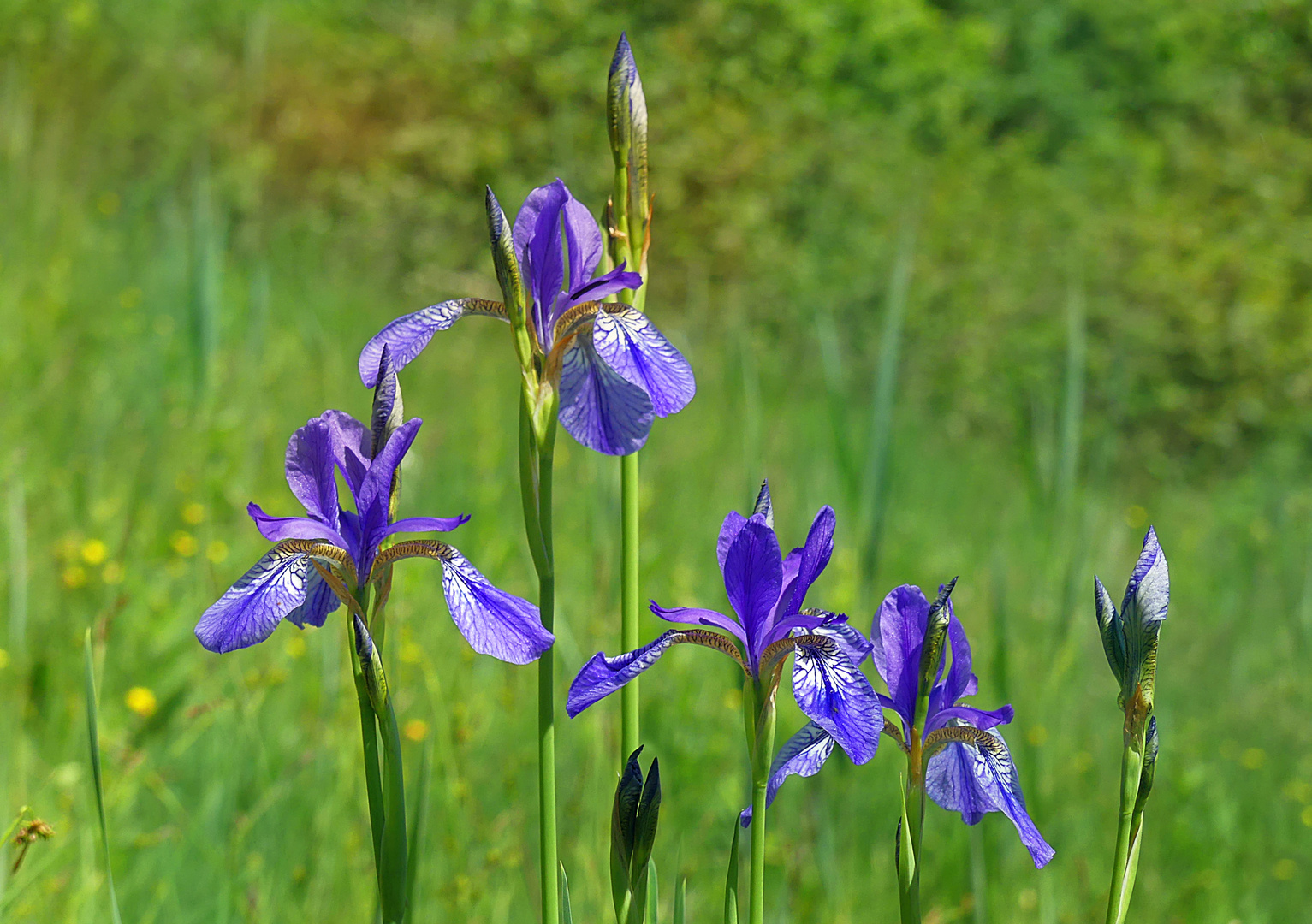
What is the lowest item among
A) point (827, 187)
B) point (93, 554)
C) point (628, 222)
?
point (93, 554)

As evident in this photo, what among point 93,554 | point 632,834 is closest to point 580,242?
point 632,834

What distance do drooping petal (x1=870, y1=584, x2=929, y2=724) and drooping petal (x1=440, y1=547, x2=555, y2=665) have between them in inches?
11.3

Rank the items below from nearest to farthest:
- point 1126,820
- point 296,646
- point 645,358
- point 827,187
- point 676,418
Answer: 1. point 1126,820
2. point 645,358
3. point 296,646
4. point 676,418
5. point 827,187

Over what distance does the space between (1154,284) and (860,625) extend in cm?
983

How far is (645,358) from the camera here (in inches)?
Result: 31.0

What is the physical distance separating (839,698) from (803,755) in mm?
140

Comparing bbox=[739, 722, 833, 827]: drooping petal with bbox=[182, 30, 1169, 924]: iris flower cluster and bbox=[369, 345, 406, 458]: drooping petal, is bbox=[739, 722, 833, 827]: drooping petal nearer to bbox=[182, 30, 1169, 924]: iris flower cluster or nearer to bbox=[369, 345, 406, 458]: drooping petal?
bbox=[182, 30, 1169, 924]: iris flower cluster

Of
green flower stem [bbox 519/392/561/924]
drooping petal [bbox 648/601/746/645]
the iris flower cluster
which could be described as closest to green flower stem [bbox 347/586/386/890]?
the iris flower cluster

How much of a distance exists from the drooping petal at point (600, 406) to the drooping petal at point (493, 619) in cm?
13

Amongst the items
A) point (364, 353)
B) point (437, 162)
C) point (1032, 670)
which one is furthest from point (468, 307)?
point (437, 162)

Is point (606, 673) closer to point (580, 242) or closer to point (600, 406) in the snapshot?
point (600, 406)

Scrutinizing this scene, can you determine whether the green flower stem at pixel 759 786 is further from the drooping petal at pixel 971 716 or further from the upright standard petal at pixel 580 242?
the upright standard petal at pixel 580 242

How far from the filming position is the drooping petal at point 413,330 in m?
0.80

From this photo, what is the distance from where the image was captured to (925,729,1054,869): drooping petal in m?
0.75
